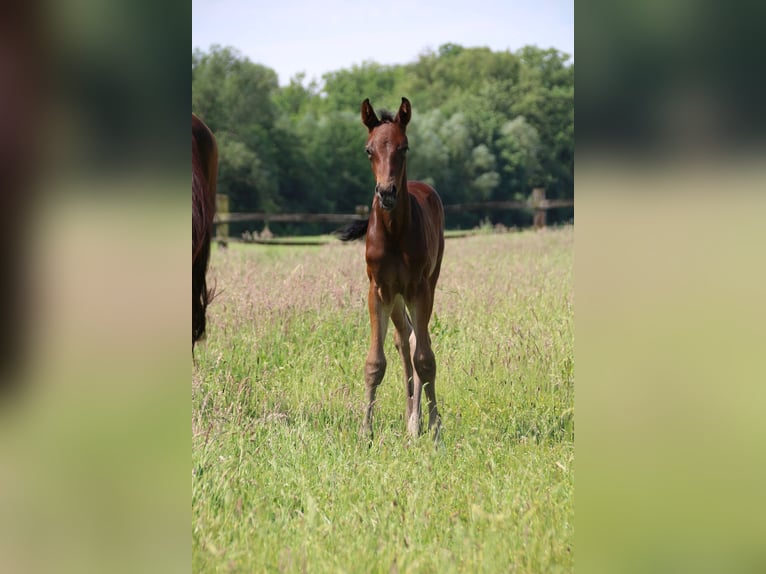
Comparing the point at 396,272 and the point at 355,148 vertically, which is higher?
the point at 355,148

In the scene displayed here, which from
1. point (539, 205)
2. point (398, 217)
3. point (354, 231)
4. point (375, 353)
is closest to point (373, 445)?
point (375, 353)

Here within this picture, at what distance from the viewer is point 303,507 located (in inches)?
105

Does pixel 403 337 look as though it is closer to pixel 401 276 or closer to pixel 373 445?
pixel 401 276

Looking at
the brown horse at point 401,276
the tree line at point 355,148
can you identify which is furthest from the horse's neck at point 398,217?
the tree line at point 355,148

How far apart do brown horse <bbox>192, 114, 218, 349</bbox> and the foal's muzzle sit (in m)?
1.03

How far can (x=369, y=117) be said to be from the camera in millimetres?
4059

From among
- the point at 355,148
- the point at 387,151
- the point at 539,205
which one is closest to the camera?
the point at 387,151

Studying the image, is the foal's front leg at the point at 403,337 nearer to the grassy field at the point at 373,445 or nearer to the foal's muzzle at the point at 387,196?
the grassy field at the point at 373,445

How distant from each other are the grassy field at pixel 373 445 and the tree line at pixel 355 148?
2621cm
